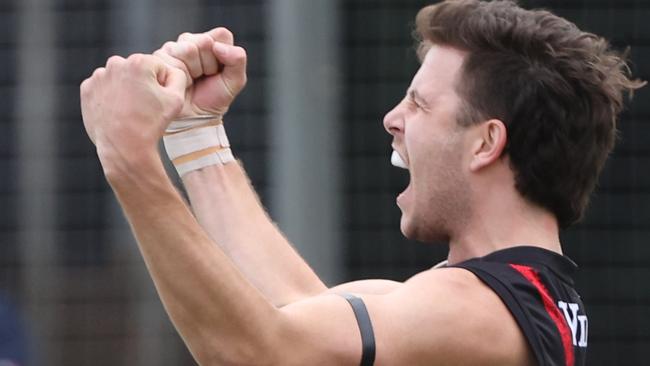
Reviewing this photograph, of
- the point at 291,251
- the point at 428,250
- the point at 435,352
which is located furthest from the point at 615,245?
the point at 435,352

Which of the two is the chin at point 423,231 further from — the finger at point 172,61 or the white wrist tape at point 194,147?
the finger at point 172,61

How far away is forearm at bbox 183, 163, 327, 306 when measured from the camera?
3287 mm

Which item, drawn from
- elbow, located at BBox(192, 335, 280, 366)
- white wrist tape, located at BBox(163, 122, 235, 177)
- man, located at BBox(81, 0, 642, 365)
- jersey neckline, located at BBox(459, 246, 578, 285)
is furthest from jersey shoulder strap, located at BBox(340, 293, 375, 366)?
white wrist tape, located at BBox(163, 122, 235, 177)

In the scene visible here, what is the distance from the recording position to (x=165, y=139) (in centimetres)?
324

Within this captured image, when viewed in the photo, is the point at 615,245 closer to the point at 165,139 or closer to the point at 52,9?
the point at 52,9

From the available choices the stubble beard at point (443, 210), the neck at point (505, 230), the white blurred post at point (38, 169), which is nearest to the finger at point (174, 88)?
the stubble beard at point (443, 210)

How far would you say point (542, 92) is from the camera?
120 inches

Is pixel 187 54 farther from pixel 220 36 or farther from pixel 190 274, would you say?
pixel 190 274

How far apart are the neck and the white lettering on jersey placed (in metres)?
0.13

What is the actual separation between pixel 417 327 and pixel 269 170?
11.4 ft

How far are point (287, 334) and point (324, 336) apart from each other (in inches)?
3.4

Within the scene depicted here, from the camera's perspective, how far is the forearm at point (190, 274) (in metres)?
2.57

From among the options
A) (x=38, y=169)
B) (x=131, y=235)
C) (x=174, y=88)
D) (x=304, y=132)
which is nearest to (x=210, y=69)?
(x=174, y=88)

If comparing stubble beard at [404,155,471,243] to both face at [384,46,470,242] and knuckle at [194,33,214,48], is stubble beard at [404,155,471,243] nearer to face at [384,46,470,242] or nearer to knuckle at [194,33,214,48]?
face at [384,46,470,242]
